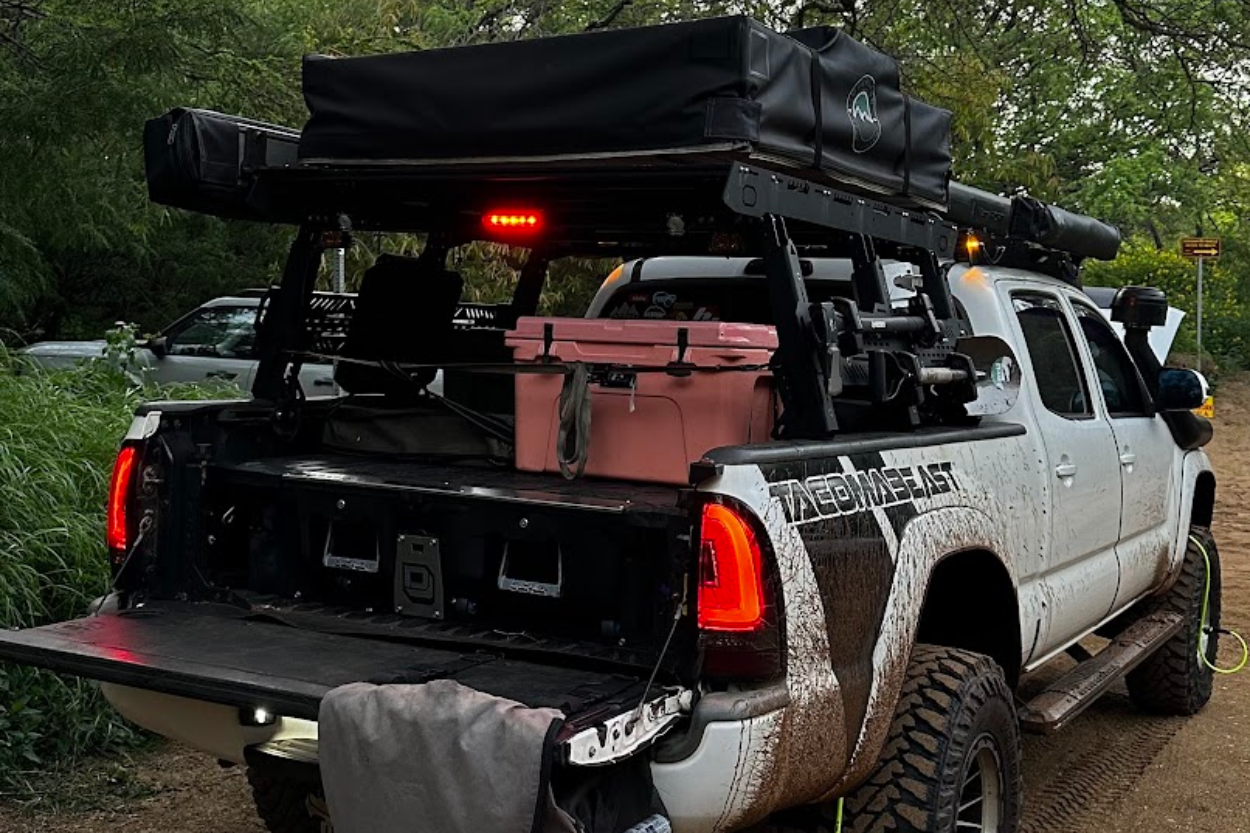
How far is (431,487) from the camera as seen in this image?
3832 mm

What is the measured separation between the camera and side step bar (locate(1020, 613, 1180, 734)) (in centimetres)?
459

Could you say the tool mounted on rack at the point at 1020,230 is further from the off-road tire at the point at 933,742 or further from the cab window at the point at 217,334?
the cab window at the point at 217,334

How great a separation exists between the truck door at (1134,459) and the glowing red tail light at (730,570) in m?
2.83

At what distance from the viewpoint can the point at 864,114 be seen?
13.3 feet

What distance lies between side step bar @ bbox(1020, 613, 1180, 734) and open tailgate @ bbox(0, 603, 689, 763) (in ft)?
6.04

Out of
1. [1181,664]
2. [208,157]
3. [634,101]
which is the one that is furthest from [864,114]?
[1181,664]

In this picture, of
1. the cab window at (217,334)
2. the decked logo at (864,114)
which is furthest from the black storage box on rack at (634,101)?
the cab window at (217,334)

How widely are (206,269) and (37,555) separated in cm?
1049

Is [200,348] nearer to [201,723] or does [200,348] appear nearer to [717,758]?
[201,723]

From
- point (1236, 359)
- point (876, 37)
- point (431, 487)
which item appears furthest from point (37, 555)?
point (1236, 359)

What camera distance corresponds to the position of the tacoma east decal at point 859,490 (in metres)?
3.29

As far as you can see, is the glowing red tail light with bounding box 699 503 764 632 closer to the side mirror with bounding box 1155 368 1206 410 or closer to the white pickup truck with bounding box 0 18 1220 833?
the white pickup truck with bounding box 0 18 1220 833

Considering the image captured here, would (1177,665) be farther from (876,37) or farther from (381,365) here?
(876,37)

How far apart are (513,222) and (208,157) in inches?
45.0
